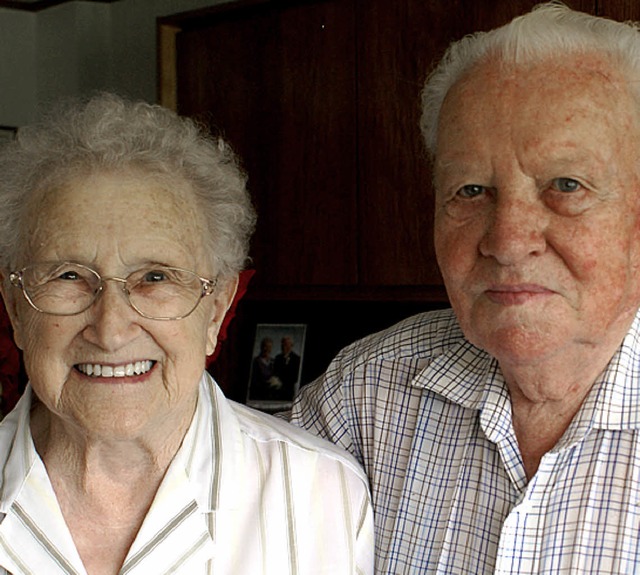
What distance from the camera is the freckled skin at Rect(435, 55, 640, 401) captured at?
57.1 inches

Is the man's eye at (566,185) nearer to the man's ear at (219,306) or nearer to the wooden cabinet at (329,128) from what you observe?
the man's ear at (219,306)

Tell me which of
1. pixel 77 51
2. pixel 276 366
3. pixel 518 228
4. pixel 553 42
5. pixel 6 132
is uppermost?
pixel 77 51

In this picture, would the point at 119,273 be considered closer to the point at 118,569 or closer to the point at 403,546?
the point at 118,569

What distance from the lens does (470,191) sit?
5.07 ft

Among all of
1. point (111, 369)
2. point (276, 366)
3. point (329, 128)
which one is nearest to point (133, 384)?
point (111, 369)

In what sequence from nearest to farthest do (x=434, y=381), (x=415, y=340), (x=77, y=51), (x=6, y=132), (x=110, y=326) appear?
(x=110, y=326)
(x=434, y=381)
(x=415, y=340)
(x=77, y=51)
(x=6, y=132)

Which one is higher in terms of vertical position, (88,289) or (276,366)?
(88,289)

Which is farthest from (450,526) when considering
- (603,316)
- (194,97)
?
(194,97)

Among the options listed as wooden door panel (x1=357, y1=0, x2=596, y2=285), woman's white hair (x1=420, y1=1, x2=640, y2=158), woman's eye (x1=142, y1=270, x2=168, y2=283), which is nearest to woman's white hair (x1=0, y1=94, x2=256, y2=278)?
woman's eye (x1=142, y1=270, x2=168, y2=283)

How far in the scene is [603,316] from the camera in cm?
147

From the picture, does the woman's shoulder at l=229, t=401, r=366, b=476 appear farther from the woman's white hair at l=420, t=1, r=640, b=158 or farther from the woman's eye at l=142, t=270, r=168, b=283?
the woman's white hair at l=420, t=1, r=640, b=158

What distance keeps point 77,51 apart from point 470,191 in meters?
3.07

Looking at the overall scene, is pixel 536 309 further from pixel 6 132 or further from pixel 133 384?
pixel 6 132

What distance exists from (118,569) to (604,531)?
71 cm
